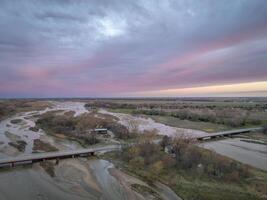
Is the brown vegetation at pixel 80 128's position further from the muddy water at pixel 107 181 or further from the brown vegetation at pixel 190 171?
the muddy water at pixel 107 181

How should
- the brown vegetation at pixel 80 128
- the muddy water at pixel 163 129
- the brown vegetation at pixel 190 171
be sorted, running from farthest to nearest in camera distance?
the muddy water at pixel 163 129, the brown vegetation at pixel 80 128, the brown vegetation at pixel 190 171

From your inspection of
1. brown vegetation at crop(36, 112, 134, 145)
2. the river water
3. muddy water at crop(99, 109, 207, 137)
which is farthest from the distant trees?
brown vegetation at crop(36, 112, 134, 145)

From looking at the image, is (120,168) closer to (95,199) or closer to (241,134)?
(95,199)

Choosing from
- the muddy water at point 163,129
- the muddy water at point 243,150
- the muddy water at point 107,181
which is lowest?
the muddy water at point 243,150

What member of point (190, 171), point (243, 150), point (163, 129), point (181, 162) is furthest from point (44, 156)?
point (163, 129)

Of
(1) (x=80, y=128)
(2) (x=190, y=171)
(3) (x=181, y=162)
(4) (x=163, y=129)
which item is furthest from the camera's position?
(4) (x=163, y=129)

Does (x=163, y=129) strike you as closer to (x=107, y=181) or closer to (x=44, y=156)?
(x=44, y=156)

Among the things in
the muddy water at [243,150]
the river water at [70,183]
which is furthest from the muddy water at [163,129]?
the river water at [70,183]

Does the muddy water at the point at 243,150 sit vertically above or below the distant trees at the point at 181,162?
below

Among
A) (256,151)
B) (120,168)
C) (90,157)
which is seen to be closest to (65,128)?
(90,157)
